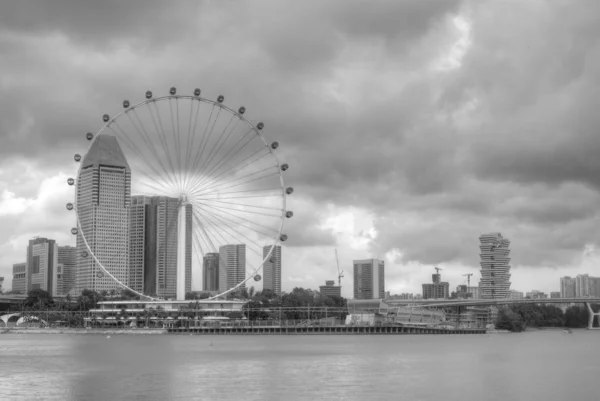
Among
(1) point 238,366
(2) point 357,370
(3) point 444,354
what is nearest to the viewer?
(2) point 357,370

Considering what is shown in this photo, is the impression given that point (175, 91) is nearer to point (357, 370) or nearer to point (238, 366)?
point (238, 366)

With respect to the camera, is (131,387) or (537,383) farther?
(537,383)

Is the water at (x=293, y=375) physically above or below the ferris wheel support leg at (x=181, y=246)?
below

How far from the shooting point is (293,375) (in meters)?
95.8

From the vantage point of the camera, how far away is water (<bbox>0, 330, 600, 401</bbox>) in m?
79.0

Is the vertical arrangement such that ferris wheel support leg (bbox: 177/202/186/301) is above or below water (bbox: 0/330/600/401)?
above

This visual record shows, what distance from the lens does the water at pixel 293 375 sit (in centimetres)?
7900

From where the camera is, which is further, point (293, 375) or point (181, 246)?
point (181, 246)

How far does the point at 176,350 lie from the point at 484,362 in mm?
50380

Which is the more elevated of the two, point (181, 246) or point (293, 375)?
point (181, 246)

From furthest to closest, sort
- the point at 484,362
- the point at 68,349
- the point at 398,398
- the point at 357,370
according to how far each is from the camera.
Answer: the point at 68,349
the point at 484,362
the point at 357,370
the point at 398,398

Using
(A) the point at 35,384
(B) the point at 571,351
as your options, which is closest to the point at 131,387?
(A) the point at 35,384

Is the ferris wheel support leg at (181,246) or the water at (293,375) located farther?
the ferris wheel support leg at (181,246)

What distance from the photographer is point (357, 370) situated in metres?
102
